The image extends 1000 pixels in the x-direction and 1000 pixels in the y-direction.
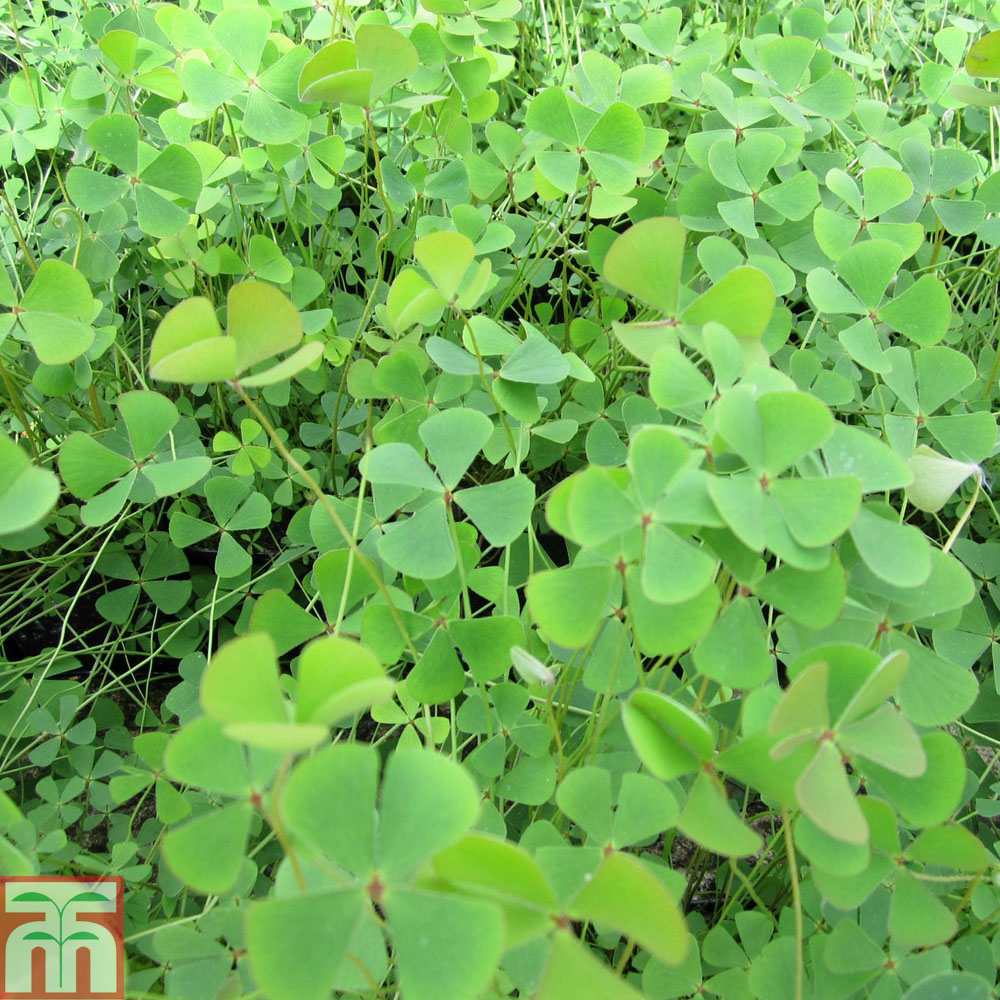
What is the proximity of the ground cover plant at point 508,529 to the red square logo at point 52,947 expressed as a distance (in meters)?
0.05

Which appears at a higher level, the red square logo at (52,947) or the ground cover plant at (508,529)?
the ground cover plant at (508,529)

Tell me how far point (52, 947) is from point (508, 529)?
40 cm

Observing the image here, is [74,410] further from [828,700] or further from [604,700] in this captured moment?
[828,700]

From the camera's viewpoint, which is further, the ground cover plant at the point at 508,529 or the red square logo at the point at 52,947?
the red square logo at the point at 52,947

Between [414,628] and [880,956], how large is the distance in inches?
14.0

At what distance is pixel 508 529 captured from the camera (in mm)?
571

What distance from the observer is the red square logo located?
51 centimetres

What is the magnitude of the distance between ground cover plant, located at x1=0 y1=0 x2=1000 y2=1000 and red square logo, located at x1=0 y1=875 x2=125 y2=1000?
0.16 ft

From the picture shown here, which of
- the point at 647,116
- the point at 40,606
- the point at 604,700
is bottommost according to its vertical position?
the point at 40,606

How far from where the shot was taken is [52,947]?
0.53 meters

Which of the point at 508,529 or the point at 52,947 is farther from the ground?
the point at 508,529

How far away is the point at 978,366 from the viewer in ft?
2.96

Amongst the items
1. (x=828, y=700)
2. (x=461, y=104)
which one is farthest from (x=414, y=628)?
(x=461, y=104)

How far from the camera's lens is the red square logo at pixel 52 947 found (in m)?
0.51
